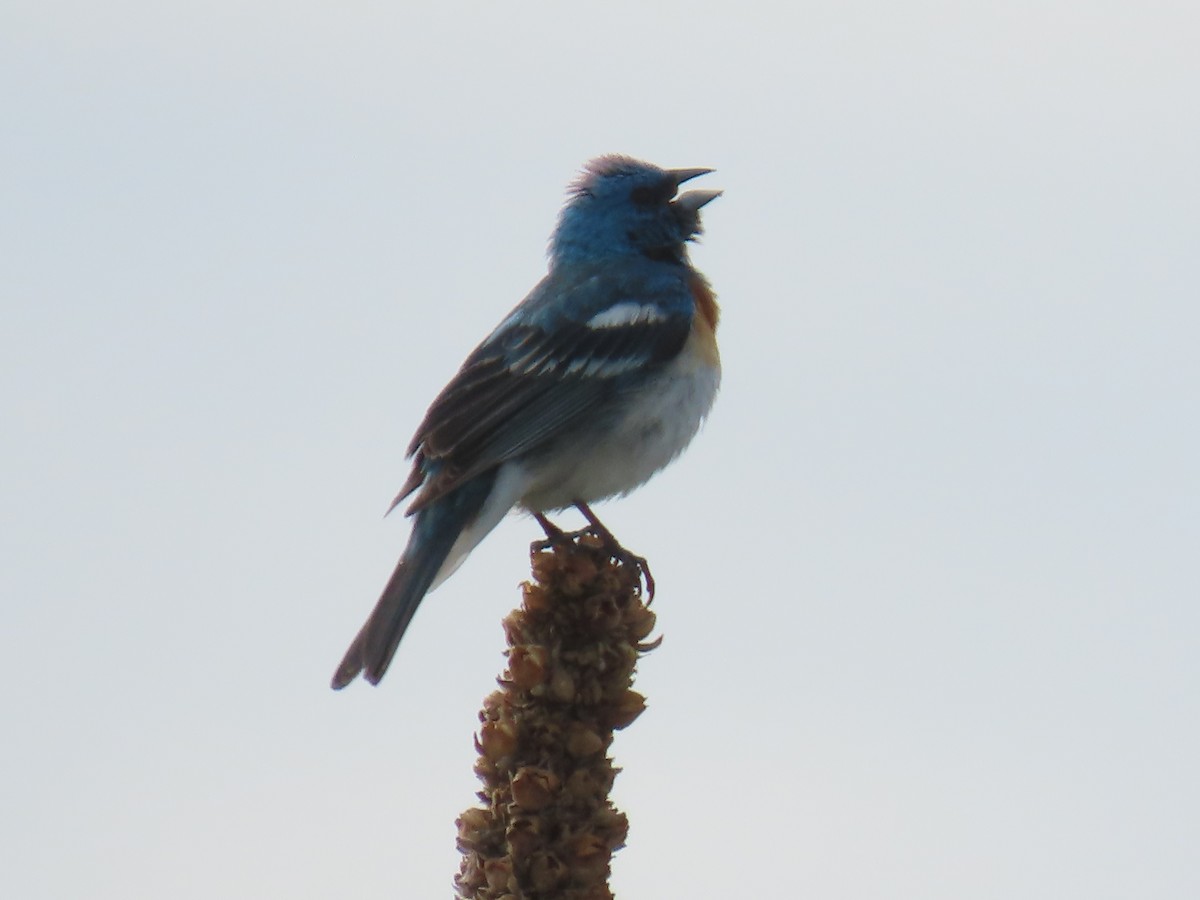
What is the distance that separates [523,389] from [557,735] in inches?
139

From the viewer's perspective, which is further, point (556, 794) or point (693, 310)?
point (693, 310)

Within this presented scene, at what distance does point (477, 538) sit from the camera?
718 centimetres

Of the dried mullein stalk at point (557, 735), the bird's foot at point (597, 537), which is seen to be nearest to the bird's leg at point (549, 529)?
the bird's foot at point (597, 537)

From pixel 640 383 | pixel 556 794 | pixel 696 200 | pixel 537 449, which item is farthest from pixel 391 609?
pixel 696 200

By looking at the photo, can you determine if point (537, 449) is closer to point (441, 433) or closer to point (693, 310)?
point (441, 433)

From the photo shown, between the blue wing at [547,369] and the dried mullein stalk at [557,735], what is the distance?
2340mm

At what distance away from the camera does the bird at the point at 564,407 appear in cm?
712

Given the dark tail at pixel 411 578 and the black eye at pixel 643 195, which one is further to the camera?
the black eye at pixel 643 195

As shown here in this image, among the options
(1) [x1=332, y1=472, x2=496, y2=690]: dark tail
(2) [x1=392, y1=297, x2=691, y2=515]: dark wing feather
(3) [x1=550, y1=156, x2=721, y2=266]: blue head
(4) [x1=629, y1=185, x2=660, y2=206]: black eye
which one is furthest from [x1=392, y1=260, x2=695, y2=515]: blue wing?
(4) [x1=629, y1=185, x2=660, y2=206]: black eye

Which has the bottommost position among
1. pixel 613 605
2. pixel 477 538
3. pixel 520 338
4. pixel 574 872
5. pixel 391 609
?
pixel 574 872

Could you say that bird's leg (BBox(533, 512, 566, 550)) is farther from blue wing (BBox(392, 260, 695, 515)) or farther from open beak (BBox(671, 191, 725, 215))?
open beak (BBox(671, 191, 725, 215))

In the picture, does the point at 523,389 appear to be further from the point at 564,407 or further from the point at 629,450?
the point at 629,450

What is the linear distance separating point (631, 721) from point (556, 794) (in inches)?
13.7

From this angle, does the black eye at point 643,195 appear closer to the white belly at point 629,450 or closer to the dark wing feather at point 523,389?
the dark wing feather at point 523,389
